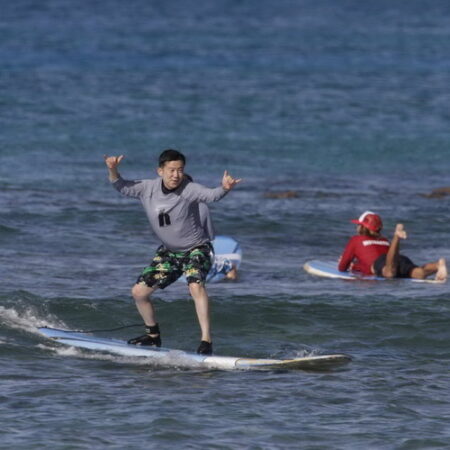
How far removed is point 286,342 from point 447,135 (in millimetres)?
23445

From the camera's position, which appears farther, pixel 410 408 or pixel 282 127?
pixel 282 127

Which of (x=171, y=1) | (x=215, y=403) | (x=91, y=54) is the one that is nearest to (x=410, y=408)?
(x=215, y=403)

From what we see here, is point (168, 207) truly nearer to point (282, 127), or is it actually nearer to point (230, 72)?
point (282, 127)

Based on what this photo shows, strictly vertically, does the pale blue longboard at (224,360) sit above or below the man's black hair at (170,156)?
below

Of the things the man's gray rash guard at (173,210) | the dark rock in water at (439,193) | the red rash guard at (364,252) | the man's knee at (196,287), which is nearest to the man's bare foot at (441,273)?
the red rash guard at (364,252)

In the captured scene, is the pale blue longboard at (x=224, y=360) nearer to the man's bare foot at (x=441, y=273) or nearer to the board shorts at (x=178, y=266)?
the board shorts at (x=178, y=266)

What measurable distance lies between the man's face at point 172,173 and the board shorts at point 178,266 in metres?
0.69

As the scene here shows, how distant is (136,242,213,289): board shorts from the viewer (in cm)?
1141

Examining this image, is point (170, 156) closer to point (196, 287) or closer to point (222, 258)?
point (196, 287)

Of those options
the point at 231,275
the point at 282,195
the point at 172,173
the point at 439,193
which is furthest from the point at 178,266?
the point at 439,193

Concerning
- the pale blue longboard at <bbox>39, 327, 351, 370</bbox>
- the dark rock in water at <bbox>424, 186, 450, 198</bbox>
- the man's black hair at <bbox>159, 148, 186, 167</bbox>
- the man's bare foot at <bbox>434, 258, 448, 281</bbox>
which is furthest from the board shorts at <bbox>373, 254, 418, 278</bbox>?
the dark rock in water at <bbox>424, 186, 450, 198</bbox>

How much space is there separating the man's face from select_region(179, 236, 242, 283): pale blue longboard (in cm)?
510

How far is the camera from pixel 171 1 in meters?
81.1

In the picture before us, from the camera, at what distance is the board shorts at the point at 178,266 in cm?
1141
